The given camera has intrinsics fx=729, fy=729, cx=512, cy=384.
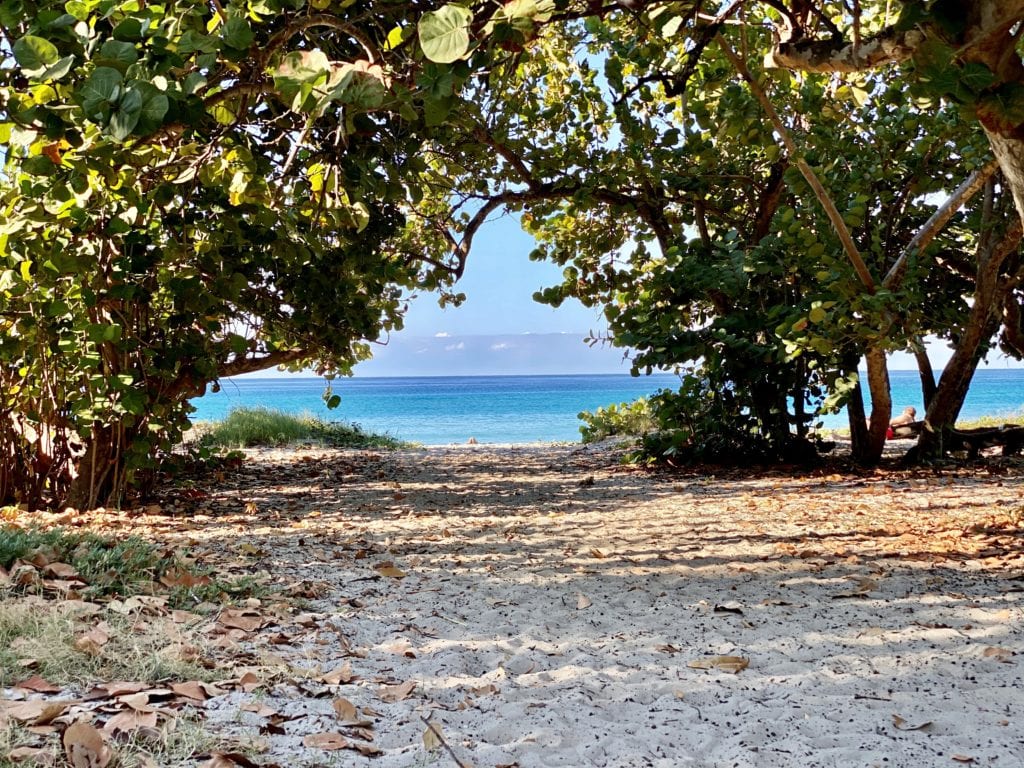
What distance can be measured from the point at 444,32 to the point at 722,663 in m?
2.15

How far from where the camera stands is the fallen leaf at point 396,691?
88.2 inches

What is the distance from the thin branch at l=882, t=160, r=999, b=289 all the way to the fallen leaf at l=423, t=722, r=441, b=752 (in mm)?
4878

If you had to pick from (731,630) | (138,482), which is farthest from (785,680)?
(138,482)

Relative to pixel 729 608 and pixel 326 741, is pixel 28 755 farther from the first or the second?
pixel 729 608

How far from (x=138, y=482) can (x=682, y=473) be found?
496 centimetres

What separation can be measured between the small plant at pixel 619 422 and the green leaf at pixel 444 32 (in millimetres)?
10142

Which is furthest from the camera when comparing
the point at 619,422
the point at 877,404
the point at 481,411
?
the point at 481,411

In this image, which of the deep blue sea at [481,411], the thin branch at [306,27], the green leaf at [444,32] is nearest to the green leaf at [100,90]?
the thin branch at [306,27]

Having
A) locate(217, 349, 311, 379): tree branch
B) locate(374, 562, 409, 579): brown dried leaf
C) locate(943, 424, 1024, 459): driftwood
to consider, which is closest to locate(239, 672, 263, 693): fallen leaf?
locate(374, 562, 409, 579): brown dried leaf

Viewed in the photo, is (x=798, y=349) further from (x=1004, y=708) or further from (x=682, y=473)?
(x=1004, y=708)

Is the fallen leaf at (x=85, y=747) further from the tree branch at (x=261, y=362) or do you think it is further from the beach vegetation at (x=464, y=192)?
the tree branch at (x=261, y=362)

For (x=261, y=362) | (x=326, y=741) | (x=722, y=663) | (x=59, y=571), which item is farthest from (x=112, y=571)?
(x=261, y=362)

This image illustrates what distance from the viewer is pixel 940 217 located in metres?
5.59

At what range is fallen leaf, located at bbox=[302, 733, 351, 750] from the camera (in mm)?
1874
